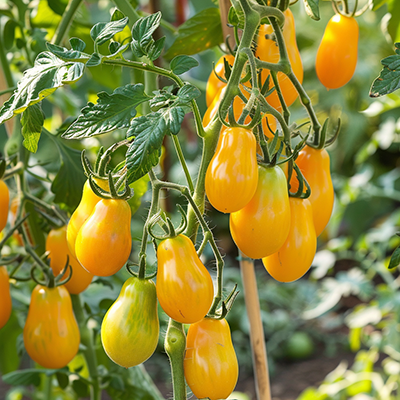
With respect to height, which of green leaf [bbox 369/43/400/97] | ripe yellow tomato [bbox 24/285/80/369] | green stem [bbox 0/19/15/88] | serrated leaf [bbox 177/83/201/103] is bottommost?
ripe yellow tomato [bbox 24/285/80/369]

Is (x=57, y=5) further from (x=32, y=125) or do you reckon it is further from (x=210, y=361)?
(x=210, y=361)

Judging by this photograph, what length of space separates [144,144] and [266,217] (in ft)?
0.40

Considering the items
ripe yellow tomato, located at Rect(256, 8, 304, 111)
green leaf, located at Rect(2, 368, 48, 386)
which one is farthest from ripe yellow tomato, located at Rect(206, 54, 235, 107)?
green leaf, located at Rect(2, 368, 48, 386)

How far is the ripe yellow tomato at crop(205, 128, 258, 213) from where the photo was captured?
14.8 inches

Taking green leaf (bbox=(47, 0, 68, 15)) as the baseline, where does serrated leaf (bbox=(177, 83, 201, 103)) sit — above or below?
above

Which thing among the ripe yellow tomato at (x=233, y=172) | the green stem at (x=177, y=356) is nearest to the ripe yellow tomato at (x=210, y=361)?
the green stem at (x=177, y=356)

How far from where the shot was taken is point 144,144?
1.16ft

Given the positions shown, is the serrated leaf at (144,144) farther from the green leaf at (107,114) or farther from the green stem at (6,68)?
the green stem at (6,68)

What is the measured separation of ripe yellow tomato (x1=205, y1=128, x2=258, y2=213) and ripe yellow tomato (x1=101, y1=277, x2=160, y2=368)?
104 millimetres

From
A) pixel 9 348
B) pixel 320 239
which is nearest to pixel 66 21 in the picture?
pixel 9 348

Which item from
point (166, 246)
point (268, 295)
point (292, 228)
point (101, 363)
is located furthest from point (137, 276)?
point (268, 295)

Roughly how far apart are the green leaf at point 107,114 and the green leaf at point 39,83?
3cm

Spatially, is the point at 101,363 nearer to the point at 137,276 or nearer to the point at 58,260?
the point at 58,260

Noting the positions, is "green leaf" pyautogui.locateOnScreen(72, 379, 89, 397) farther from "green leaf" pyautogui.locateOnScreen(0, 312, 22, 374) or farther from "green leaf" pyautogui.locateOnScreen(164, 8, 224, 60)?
"green leaf" pyautogui.locateOnScreen(164, 8, 224, 60)
